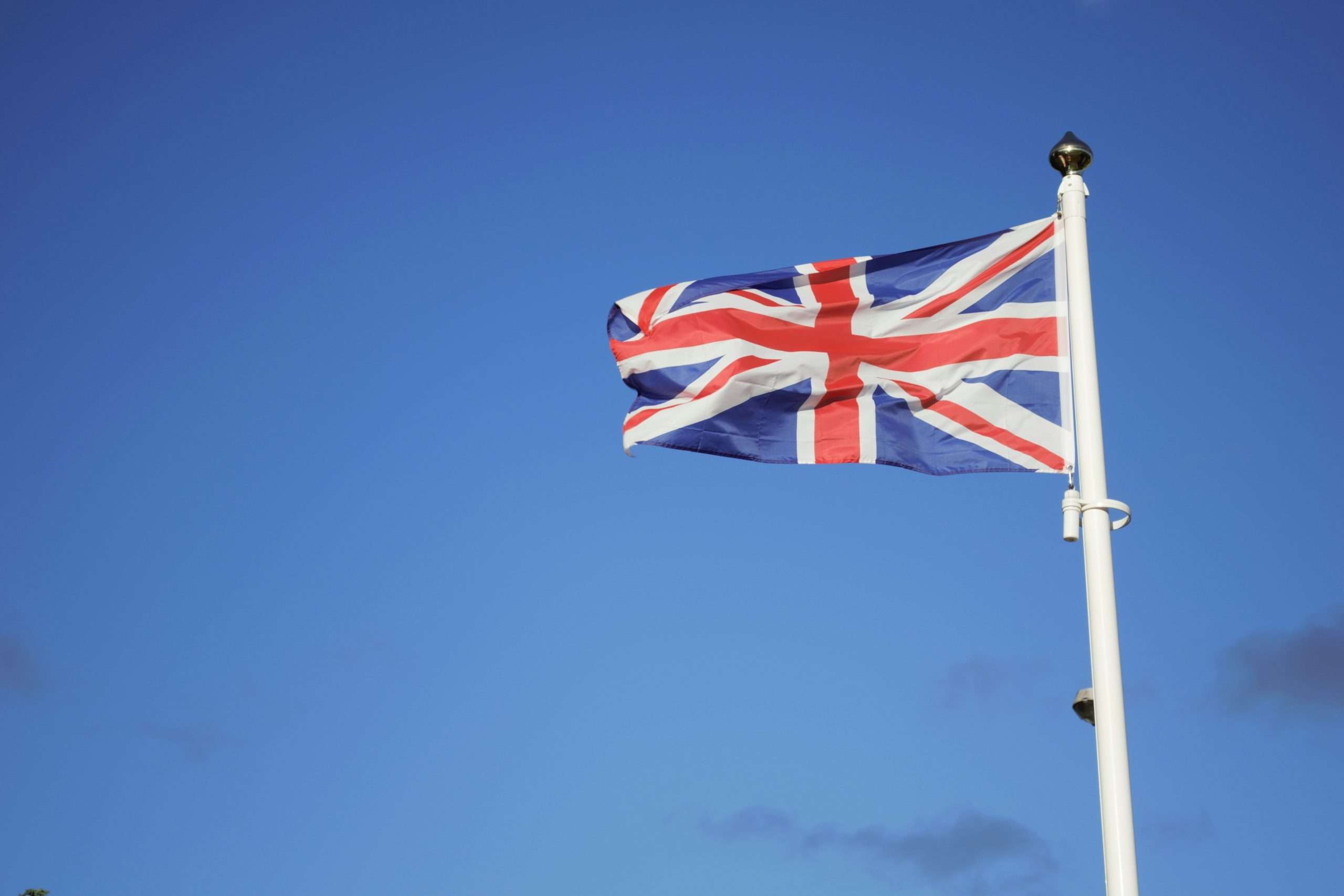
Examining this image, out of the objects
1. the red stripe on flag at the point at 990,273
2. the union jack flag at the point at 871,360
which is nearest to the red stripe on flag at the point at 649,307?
the union jack flag at the point at 871,360

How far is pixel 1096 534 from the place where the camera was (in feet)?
44.2

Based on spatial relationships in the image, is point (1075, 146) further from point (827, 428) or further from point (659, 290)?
point (659, 290)

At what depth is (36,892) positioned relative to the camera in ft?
218

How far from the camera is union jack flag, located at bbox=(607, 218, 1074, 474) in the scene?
15648 mm

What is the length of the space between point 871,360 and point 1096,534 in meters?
4.19

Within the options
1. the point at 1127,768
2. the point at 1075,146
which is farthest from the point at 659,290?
the point at 1127,768

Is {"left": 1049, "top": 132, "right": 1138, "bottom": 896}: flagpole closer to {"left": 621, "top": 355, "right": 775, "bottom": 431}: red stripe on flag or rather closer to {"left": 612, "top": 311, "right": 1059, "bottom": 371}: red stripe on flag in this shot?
{"left": 612, "top": 311, "right": 1059, "bottom": 371}: red stripe on flag

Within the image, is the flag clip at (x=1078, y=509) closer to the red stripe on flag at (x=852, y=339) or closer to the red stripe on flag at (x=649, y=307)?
the red stripe on flag at (x=852, y=339)

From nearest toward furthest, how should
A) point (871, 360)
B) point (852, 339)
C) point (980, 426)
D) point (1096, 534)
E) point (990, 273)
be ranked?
point (1096, 534), point (980, 426), point (990, 273), point (871, 360), point (852, 339)

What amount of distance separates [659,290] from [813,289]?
1.77 metres

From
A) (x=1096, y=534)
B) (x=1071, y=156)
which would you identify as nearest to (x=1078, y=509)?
(x=1096, y=534)

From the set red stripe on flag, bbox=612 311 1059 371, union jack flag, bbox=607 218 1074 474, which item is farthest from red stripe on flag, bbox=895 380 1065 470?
red stripe on flag, bbox=612 311 1059 371

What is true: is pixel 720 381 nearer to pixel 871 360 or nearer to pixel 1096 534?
pixel 871 360

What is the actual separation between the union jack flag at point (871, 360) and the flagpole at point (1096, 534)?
699 millimetres
